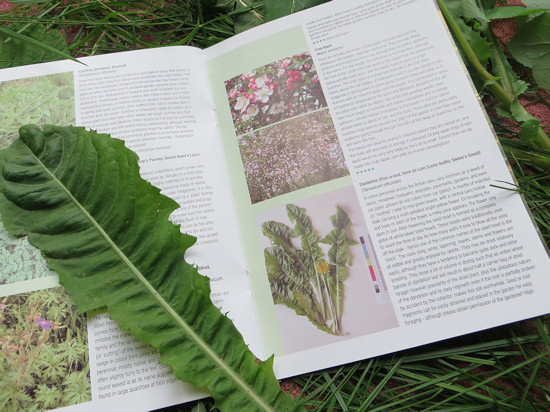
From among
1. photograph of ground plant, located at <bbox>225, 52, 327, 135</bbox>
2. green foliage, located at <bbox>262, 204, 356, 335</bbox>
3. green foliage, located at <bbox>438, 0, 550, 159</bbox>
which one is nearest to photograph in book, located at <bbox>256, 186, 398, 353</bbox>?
green foliage, located at <bbox>262, 204, 356, 335</bbox>

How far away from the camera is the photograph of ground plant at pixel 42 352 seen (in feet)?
1.38

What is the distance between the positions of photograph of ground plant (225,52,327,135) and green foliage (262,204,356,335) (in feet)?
0.40

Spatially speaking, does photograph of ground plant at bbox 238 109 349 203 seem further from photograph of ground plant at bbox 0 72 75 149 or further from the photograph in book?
photograph of ground plant at bbox 0 72 75 149

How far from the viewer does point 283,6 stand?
53 cm

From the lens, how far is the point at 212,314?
0.41 meters

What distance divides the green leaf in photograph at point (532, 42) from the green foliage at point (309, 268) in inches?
11.9

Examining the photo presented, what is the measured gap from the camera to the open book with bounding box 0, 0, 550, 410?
43cm

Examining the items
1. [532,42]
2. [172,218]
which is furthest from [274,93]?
[532,42]

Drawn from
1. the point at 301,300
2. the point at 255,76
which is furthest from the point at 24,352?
the point at 255,76

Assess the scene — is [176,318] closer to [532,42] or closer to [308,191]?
[308,191]

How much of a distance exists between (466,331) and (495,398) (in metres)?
0.07

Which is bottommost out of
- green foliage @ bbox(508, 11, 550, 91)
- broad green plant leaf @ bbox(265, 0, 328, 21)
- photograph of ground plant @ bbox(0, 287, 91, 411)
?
photograph of ground plant @ bbox(0, 287, 91, 411)

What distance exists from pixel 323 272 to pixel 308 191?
0.32 ft

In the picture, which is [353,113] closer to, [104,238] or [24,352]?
[104,238]
